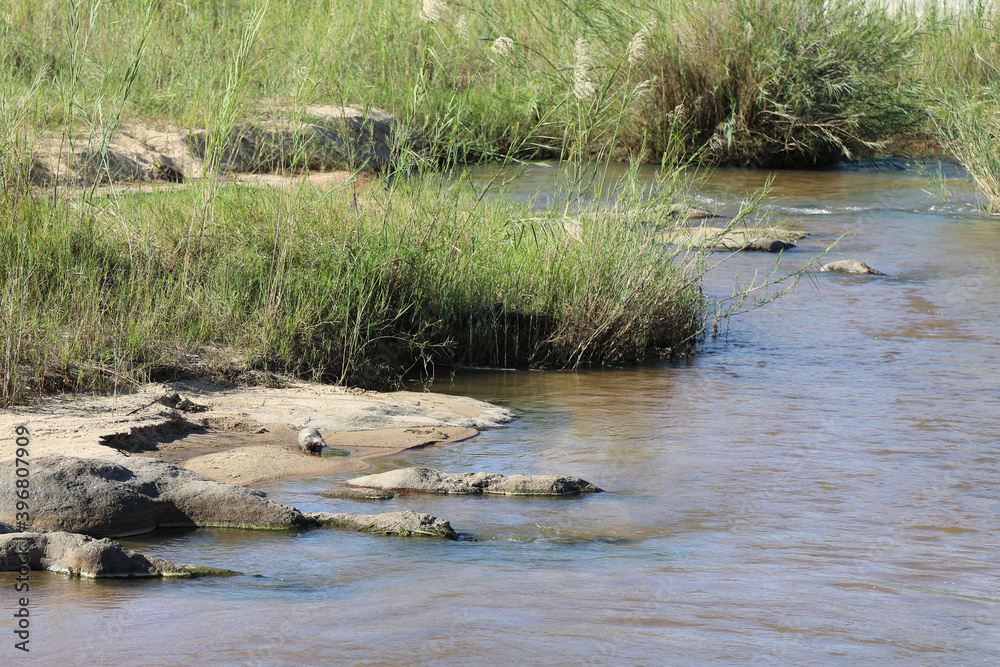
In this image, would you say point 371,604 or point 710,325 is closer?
point 371,604

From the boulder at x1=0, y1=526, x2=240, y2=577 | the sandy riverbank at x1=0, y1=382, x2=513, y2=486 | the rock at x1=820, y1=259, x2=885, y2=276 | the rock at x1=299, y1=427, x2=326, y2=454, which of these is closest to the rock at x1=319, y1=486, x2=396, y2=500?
the sandy riverbank at x1=0, y1=382, x2=513, y2=486

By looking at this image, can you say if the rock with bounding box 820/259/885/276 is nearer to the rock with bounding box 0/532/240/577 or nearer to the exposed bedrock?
the exposed bedrock

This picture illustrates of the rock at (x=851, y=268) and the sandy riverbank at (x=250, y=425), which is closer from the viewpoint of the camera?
the sandy riverbank at (x=250, y=425)

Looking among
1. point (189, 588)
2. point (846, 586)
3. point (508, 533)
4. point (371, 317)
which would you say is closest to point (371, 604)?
point (189, 588)

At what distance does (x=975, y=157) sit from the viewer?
10.6 m

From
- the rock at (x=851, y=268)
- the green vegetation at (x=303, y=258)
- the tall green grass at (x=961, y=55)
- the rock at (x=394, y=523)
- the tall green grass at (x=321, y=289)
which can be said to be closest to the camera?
the rock at (x=394, y=523)

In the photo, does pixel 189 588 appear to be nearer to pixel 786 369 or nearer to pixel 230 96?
pixel 230 96

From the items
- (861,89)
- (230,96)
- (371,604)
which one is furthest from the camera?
(861,89)

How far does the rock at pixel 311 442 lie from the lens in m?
4.17

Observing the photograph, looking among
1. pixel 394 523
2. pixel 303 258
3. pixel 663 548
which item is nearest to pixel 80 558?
pixel 394 523

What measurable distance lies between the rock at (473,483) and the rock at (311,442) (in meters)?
0.39

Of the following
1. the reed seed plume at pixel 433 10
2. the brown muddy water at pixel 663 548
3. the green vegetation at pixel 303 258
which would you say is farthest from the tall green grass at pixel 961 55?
the reed seed plume at pixel 433 10

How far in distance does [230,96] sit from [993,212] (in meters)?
8.64

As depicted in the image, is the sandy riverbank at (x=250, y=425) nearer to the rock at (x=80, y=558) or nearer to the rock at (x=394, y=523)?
the rock at (x=394, y=523)
